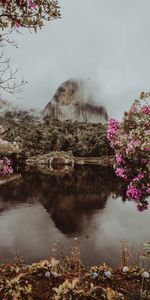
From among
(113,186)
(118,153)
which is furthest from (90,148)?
(118,153)

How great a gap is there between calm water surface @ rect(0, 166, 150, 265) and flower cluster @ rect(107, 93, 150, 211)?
8474 millimetres

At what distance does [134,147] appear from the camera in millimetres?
7594

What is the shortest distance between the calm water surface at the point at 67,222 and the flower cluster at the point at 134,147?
334 inches

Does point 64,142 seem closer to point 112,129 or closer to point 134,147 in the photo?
point 112,129

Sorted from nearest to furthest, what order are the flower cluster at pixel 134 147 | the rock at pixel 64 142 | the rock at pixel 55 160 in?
the flower cluster at pixel 134 147, the rock at pixel 55 160, the rock at pixel 64 142

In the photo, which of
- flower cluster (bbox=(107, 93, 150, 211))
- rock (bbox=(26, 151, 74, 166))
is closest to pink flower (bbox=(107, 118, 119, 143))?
flower cluster (bbox=(107, 93, 150, 211))

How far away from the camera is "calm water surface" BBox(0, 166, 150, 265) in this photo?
1798 cm

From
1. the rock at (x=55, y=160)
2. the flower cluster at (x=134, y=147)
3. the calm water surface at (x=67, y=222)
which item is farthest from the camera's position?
the rock at (x=55, y=160)

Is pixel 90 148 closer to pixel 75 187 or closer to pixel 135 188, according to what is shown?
pixel 75 187

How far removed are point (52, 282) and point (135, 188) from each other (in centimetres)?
301

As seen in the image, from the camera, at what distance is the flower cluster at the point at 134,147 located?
298 inches

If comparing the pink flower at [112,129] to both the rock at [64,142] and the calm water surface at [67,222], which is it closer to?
the calm water surface at [67,222]

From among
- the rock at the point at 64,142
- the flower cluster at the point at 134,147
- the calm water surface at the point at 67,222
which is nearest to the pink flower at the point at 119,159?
the flower cluster at the point at 134,147

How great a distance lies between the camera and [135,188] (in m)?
7.96
